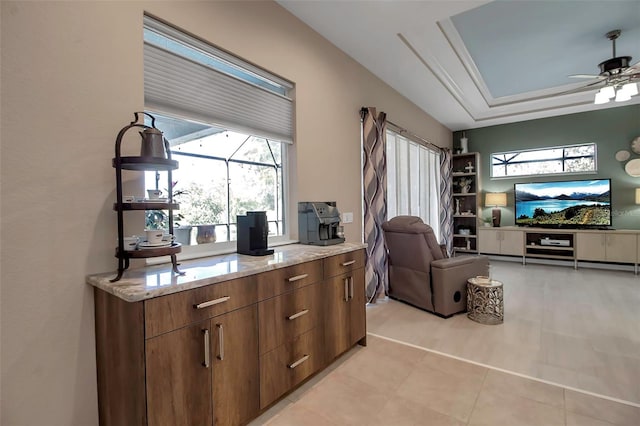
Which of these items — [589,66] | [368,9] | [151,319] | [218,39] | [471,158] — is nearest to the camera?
[151,319]

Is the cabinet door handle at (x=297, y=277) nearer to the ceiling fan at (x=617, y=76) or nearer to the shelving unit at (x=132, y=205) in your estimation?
the shelving unit at (x=132, y=205)

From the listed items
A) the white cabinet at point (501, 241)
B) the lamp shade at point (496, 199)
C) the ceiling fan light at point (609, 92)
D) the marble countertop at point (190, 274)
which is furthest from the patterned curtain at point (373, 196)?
the lamp shade at point (496, 199)

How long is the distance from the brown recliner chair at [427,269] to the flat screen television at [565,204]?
134 inches

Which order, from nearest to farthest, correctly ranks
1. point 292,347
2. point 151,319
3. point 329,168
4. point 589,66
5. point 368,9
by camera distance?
point 151,319, point 292,347, point 368,9, point 329,168, point 589,66

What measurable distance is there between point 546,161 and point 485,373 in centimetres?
556

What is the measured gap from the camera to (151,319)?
3.93 ft

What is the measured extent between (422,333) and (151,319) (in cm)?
239

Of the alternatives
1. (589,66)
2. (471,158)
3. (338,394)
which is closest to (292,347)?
(338,394)

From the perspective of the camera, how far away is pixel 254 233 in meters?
2.01

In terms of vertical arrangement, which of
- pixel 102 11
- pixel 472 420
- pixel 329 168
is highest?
pixel 102 11

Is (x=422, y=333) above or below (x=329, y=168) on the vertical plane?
below

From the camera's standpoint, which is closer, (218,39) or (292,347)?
(292,347)

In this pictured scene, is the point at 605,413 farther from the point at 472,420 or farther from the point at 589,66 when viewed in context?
the point at 589,66

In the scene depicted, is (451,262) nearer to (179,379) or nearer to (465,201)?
(179,379)
